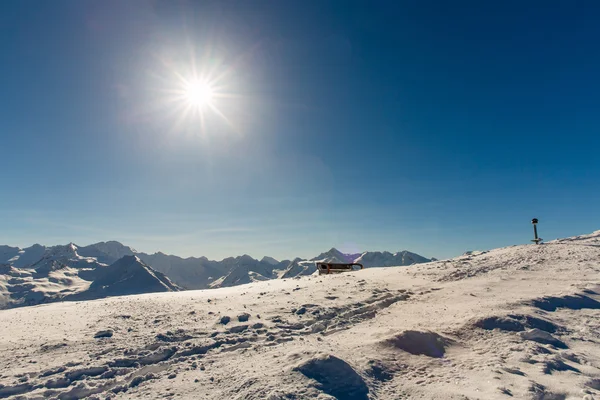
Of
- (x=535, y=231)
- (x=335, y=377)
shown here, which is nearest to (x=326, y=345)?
(x=335, y=377)

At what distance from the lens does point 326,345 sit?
11555 millimetres

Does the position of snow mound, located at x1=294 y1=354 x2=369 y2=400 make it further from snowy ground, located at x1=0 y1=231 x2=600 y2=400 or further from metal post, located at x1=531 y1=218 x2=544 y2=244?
metal post, located at x1=531 y1=218 x2=544 y2=244

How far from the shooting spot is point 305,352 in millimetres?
10141

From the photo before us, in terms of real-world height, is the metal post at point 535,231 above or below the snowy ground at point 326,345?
above

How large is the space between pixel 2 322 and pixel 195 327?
32.0 ft

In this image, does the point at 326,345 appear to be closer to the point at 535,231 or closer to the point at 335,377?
the point at 335,377

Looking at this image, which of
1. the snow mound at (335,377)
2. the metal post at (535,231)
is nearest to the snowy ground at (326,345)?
the snow mound at (335,377)

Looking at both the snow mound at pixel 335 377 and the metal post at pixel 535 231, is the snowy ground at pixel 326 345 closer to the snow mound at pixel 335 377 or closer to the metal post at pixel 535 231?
the snow mound at pixel 335 377

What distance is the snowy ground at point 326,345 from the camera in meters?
8.76

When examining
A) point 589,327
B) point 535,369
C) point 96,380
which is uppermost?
point 589,327

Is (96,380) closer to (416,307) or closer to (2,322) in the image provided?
(2,322)

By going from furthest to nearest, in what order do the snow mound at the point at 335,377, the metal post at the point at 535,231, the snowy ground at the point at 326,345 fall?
the metal post at the point at 535,231
the snowy ground at the point at 326,345
the snow mound at the point at 335,377

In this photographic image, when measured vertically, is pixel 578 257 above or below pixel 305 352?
above

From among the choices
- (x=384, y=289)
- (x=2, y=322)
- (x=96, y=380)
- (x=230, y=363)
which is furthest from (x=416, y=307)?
(x=2, y=322)
